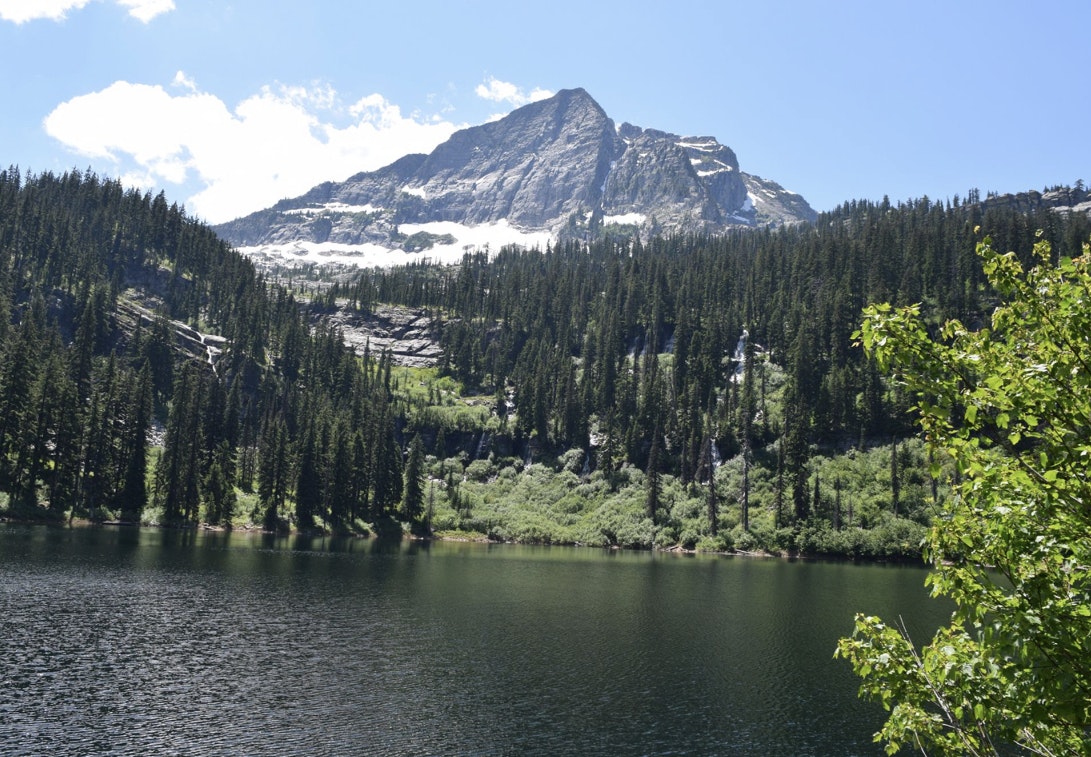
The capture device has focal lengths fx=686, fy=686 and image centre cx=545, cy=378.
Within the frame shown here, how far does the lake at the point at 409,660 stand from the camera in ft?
Result: 104

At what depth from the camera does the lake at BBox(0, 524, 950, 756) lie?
104 feet

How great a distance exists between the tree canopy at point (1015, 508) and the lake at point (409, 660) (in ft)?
83.7

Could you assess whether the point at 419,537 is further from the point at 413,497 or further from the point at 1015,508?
the point at 1015,508

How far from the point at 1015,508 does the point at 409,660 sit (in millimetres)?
42238

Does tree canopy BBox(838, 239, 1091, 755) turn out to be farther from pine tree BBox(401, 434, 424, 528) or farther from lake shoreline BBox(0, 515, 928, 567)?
pine tree BBox(401, 434, 424, 528)

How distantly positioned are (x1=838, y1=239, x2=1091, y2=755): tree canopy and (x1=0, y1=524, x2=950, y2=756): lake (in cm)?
2553


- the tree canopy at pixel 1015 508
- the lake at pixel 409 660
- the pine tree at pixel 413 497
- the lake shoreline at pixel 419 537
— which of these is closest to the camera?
the tree canopy at pixel 1015 508

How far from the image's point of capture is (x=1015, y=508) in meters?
7.56

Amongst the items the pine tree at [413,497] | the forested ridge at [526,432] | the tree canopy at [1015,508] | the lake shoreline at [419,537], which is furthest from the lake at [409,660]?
the pine tree at [413,497]

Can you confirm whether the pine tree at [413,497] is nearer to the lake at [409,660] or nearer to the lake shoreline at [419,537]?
the lake shoreline at [419,537]

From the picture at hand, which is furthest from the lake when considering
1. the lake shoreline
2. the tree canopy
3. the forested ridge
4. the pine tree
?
the pine tree

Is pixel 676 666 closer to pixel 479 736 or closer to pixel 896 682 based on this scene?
pixel 479 736

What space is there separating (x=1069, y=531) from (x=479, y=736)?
98.9 feet

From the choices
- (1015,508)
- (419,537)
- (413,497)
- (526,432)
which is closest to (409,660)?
(1015,508)
